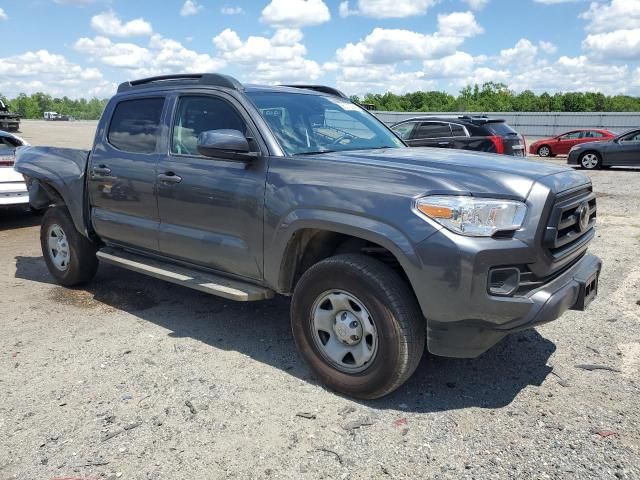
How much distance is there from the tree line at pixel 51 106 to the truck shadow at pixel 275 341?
405ft

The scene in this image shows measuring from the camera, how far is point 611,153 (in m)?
17.9

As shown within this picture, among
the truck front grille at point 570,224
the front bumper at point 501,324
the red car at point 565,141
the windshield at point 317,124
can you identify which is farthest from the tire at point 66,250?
the red car at point 565,141

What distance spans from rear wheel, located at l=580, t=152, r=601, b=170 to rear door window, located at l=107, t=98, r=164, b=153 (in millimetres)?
16991

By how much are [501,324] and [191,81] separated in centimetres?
309

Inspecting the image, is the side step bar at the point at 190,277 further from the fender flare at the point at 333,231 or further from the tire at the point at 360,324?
the tire at the point at 360,324

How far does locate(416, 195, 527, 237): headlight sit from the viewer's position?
2.97m

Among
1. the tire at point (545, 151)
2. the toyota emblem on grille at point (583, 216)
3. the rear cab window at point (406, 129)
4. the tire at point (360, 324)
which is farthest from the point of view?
the tire at point (545, 151)

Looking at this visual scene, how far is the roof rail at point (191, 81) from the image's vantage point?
4289mm

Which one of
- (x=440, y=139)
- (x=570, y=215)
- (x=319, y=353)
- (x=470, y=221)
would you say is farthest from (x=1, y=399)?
(x=440, y=139)

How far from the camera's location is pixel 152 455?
2941 millimetres

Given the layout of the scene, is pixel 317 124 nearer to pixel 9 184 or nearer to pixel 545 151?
pixel 9 184

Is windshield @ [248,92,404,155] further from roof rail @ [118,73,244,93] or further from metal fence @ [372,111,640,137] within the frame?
metal fence @ [372,111,640,137]

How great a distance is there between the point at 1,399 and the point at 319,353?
2029 millimetres

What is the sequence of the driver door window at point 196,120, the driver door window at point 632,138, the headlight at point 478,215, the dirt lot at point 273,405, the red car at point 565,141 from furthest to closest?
A: the red car at point 565,141 → the driver door window at point 632,138 → the driver door window at point 196,120 → the headlight at point 478,215 → the dirt lot at point 273,405
